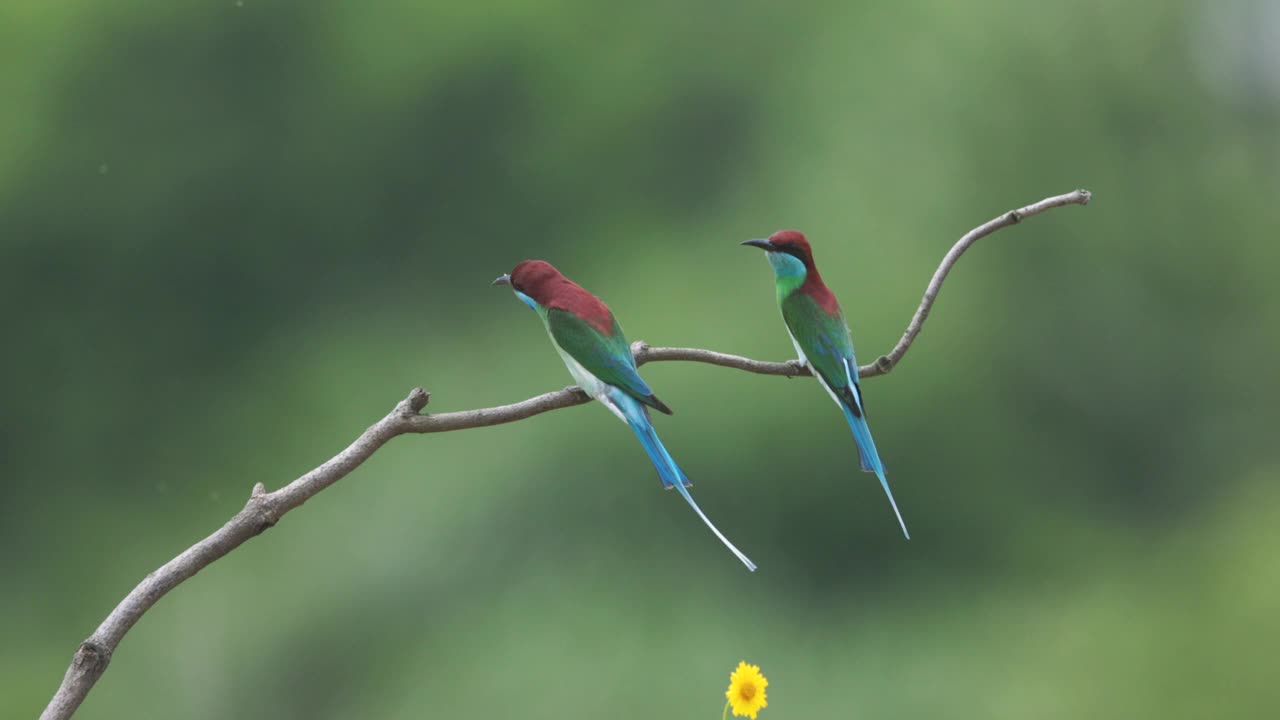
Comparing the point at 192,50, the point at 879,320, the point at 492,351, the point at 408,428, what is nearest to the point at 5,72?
the point at 192,50

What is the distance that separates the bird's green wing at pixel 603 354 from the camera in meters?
1.16

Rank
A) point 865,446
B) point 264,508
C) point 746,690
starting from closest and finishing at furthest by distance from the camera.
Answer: point 264,508
point 865,446
point 746,690

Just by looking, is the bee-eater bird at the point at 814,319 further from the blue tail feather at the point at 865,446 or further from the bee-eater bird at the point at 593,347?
the bee-eater bird at the point at 593,347

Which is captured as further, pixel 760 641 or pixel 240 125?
pixel 240 125

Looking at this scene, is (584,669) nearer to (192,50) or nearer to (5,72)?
(192,50)

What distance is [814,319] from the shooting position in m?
1.35

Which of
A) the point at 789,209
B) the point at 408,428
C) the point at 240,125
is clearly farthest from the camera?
the point at 240,125

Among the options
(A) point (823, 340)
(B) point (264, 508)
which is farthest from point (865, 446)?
(B) point (264, 508)

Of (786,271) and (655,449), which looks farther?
(786,271)

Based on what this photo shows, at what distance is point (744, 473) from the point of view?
359 centimetres

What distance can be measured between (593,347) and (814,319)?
0.96 ft

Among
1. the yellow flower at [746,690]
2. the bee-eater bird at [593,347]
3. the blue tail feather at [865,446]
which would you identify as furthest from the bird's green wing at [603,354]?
the yellow flower at [746,690]

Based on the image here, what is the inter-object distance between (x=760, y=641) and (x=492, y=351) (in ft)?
3.74

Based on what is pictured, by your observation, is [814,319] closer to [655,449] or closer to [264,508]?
[655,449]
